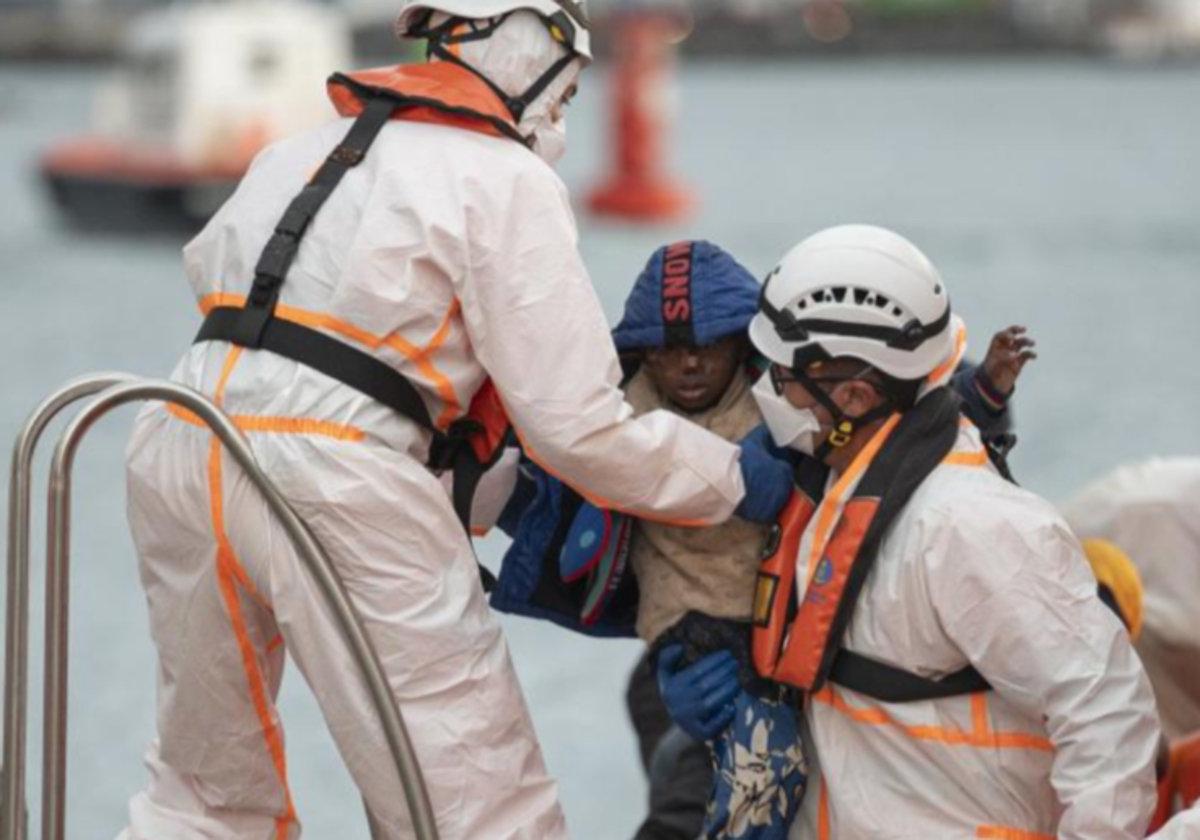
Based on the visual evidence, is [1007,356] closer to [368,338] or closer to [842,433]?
[842,433]

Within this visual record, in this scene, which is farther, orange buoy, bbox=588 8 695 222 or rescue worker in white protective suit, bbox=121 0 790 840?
orange buoy, bbox=588 8 695 222

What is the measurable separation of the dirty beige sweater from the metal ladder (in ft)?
1.70

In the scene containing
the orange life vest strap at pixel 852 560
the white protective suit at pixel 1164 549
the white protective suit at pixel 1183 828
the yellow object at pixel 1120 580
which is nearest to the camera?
the white protective suit at pixel 1183 828

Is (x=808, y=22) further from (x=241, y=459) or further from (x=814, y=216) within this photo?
(x=241, y=459)

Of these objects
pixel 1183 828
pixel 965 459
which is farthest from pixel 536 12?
pixel 1183 828

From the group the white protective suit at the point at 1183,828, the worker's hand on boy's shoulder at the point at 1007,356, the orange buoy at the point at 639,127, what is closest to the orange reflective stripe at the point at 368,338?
the worker's hand on boy's shoulder at the point at 1007,356

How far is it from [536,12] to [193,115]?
68.9 feet

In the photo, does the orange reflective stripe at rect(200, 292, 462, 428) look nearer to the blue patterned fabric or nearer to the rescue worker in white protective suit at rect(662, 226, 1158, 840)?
the rescue worker in white protective suit at rect(662, 226, 1158, 840)

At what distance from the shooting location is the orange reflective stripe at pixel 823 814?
3883 mm

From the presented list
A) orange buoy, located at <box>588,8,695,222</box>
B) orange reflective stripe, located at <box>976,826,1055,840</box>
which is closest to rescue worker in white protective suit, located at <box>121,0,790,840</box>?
orange reflective stripe, located at <box>976,826,1055,840</box>

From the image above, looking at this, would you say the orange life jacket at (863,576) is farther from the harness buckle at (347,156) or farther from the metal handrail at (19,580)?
the metal handrail at (19,580)

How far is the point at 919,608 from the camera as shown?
3.67 metres

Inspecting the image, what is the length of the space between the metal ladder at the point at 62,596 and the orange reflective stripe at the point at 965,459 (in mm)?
886

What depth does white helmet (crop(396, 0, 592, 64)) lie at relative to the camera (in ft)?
13.0
